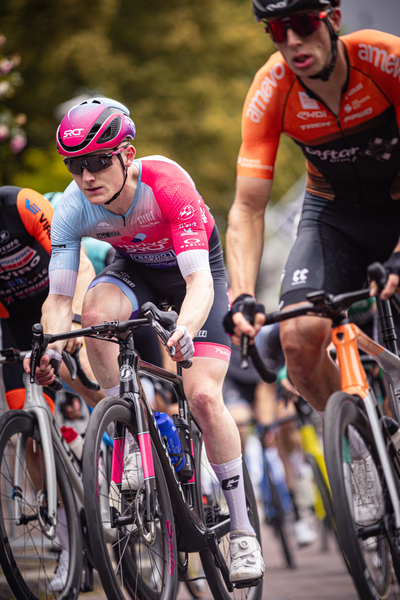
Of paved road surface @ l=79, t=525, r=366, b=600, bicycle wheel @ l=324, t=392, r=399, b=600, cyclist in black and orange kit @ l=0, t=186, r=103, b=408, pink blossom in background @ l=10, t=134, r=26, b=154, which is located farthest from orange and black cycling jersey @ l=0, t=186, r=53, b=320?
pink blossom in background @ l=10, t=134, r=26, b=154

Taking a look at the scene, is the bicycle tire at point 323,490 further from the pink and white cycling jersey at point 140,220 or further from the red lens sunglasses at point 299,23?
the red lens sunglasses at point 299,23

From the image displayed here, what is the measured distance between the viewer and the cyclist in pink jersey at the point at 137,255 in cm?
358

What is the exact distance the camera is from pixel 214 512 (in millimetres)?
4168

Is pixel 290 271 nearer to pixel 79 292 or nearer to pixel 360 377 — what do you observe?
pixel 360 377

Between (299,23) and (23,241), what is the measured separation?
7.70ft

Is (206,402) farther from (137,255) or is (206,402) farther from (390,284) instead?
(390,284)

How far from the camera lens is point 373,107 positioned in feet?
11.7

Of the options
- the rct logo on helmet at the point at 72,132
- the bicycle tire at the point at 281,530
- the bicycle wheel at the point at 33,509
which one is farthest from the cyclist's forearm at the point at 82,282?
the bicycle tire at the point at 281,530

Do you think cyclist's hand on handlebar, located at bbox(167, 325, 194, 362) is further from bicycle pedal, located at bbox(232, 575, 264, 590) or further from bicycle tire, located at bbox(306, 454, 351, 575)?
bicycle tire, located at bbox(306, 454, 351, 575)

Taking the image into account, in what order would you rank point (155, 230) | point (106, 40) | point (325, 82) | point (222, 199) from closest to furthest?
1. point (325, 82)
2. point (155, 230)
3. point (106, 40)
4. point (222, 199)

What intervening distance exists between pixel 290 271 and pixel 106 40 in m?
15.8

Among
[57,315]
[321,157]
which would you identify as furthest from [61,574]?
[321,157]

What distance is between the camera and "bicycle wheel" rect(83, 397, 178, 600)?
2939mm

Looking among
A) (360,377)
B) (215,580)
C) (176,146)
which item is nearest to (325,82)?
(360,377)
